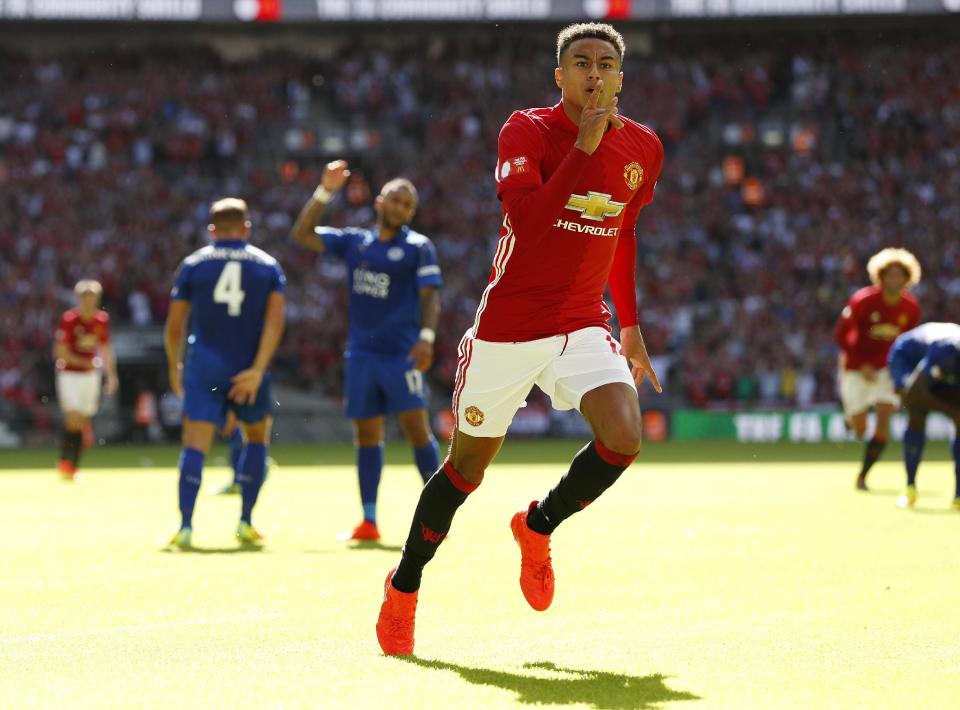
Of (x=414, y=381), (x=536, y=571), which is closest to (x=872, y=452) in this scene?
(x=414, y=381)

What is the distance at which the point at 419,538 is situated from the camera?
5.39 m

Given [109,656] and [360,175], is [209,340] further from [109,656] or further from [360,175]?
[360,175]

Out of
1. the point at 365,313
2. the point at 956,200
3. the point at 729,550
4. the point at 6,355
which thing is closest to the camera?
the point at 729,550

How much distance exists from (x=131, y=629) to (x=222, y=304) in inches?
150

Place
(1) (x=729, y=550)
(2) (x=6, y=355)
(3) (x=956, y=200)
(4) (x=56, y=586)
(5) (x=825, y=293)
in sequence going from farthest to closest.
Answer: (3) (x=956, y=200), (5) (x=825, y=293), (2) (x=6, y=355), (1) (x=729, y=550), (4) (x=56, y=586)

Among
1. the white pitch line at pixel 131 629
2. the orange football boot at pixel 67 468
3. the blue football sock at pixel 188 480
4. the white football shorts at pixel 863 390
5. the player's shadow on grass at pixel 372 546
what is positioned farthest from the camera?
the orange football boot at pixel 67 468

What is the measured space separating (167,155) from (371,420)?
26.4 metres

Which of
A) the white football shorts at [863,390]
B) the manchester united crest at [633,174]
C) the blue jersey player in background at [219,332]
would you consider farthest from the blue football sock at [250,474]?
the white football shorts at [863,390]

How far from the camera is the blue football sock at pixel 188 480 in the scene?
9148mm

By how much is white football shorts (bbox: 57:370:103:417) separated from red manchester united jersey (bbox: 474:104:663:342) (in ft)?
Answer: 44.2

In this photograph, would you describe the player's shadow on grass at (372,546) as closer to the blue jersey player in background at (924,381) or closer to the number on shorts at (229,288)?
the number on shorts at (229,288)

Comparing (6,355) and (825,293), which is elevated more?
(825,293)

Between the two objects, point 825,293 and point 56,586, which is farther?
point 825,293

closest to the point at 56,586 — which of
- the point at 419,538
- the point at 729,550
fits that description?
the point at 419,538
